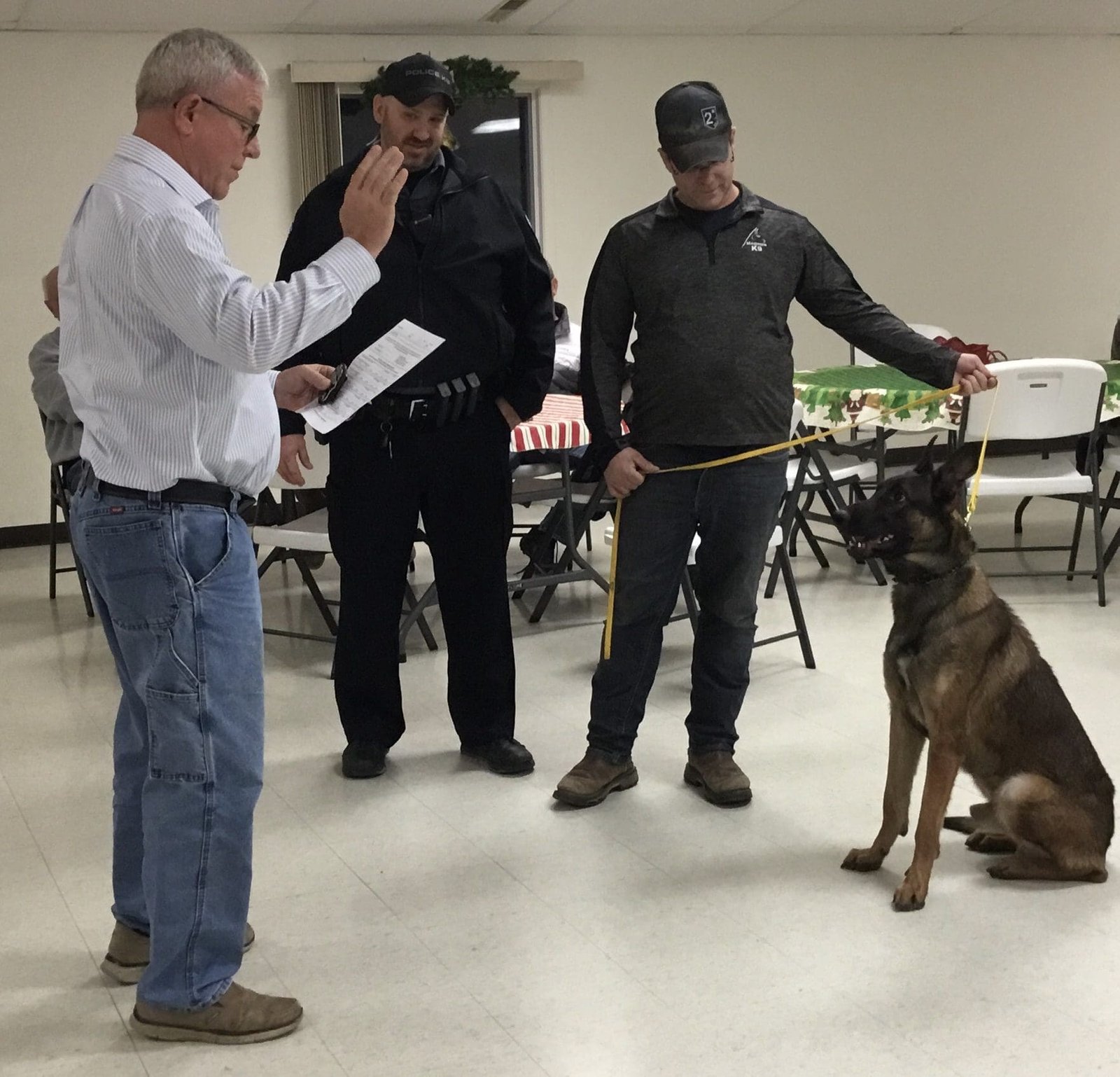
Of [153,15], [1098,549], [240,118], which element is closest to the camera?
[240,118]

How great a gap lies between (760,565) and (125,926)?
1.54m

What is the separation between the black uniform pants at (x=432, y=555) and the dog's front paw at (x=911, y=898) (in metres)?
1.16

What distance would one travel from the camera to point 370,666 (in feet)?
10.8

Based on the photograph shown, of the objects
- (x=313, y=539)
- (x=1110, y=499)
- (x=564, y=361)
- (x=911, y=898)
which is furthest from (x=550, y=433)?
(x=1110, y=499)

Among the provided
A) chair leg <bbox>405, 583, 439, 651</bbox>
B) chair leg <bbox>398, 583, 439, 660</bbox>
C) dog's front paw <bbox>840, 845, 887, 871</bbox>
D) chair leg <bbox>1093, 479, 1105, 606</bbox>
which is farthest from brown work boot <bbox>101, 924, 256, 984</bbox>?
chair leg <bbox>1093, 479, 1105, 606</bbox>

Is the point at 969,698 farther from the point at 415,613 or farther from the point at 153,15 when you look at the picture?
the point at 153,15

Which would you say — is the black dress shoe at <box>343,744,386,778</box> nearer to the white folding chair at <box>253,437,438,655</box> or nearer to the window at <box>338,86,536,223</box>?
the white folding chair at <box>253,437,438,655</box>

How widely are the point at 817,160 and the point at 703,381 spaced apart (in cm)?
566

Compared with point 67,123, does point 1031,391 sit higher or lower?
lower

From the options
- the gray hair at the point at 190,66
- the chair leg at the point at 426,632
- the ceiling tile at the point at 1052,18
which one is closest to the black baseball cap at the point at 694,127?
the gray hair at the point at 190,66

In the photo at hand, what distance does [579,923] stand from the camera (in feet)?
8.30

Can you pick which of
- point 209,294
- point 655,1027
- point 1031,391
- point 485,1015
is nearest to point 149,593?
point 209,294

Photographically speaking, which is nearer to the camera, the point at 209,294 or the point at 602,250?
the point at 209,294

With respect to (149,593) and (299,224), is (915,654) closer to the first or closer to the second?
(149,593)
